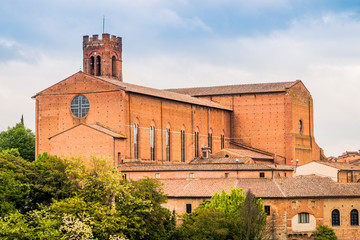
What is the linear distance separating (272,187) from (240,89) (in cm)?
3285

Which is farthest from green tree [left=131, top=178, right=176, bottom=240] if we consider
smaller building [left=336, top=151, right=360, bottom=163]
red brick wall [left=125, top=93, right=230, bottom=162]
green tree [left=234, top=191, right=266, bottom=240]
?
smaller building [left=336, top=151, right=360, bottom=163]

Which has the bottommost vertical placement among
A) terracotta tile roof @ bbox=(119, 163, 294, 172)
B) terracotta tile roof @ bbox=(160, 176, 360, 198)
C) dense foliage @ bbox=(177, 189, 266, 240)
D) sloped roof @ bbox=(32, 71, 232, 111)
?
dense foliage @ bbox=(177, 189, 266, 240)

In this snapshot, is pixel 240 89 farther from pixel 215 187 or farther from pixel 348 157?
pixel 348 157

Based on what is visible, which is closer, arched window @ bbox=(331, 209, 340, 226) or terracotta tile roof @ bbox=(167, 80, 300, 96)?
arched window @ bbox=(331, 209, 340, 226)

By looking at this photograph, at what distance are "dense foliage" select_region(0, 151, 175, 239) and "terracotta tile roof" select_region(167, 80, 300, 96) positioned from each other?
35126 mm

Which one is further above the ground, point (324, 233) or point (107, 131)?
point (107, 131)

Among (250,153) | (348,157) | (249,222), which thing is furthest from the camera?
(348,157)

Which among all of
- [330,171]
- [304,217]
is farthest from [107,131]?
[330,171]

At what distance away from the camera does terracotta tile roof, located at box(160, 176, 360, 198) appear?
184 feet

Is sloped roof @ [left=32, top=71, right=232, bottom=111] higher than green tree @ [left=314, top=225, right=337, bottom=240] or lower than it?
higher

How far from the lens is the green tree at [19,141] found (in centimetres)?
8691

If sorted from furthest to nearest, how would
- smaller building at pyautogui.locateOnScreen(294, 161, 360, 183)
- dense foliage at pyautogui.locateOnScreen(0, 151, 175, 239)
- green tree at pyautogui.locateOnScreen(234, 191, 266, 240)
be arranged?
1. smaller building at pyautogui.locateOnScreen(294, 161, 360, 183)
2. green tree at pyautogui.locateOnScreen(234, 191, 266, 240)
3. dense foliage at pyautogui.locateOnScreen(0, 151, 175, 239)

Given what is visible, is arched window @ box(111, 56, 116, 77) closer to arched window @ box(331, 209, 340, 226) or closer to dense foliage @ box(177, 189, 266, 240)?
dense foliage @ box(177, 189, 266, 240)

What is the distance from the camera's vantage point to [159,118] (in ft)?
237
